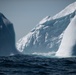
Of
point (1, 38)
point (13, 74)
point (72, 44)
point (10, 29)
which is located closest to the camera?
point (13, 74)

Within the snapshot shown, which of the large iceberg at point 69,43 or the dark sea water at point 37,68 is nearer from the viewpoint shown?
the dark sea water at point 37,68

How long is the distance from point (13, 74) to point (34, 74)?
145 centimetres

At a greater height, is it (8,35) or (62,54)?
(62,54)

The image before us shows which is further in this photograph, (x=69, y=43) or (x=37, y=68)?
(x=69, y=43)

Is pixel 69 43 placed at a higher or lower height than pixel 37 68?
lower

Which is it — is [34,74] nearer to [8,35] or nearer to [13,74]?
[13,74]

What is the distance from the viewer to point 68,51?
95000 mm

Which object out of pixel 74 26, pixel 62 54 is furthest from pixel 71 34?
pixel 62 54

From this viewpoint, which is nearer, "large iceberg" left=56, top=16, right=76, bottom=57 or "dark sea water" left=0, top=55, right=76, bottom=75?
"dark sea water" left=0, top=55, right=76, bottom=75

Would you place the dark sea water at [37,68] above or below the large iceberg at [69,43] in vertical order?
above

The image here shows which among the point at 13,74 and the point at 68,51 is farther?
the point at 68,51

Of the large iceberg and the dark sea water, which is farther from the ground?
the dark sea water

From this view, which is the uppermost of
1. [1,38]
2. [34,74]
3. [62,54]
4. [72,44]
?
[34,74]

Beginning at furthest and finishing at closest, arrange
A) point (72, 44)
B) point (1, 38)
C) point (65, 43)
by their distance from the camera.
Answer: point (1, 38) → point (65, 43) → point (72, 44)
